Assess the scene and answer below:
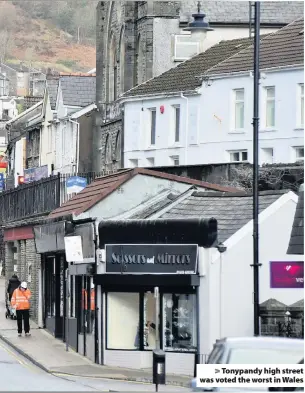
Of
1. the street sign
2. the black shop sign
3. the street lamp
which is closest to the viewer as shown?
the street lamp

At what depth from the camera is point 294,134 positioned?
160ft

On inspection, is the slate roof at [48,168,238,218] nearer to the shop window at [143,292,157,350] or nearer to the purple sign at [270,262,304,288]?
the shop window at [143,292,157,350]

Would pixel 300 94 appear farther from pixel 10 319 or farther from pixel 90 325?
pixel 90 325

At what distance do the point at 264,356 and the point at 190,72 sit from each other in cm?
3896

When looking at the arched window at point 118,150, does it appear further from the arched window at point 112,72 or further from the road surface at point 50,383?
the road surface at point 50,383

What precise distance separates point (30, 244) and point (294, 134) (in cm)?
1048

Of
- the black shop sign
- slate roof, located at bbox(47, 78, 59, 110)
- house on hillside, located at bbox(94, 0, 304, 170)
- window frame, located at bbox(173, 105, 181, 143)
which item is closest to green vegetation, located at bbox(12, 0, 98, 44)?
slate roof, located at bbox(47, 78, 59, 110)

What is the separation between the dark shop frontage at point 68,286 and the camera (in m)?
33.2

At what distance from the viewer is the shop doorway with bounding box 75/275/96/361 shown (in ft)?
109

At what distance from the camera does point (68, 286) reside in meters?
37.5

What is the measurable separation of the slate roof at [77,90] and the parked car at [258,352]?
153 feet

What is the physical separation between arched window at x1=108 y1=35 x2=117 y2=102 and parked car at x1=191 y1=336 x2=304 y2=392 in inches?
1761

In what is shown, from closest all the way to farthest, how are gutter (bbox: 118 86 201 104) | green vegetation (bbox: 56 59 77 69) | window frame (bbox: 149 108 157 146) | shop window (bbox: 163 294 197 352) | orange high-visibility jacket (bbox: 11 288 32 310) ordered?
1. shop window (bbox: 163 294 197 352)
2. orange high-visibility jacket (bbox: 11 288 32 310)
3. gutter (bbox: 118 86 201 104)
4. window frame (bbox: 149 108 157 146)
5. green vegetation (bbox: 56 59 77 69)

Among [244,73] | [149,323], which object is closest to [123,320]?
[149,323]
